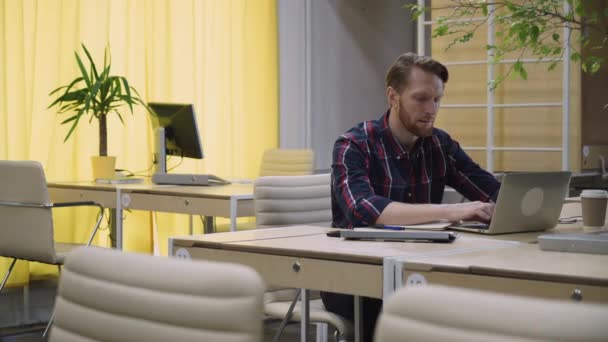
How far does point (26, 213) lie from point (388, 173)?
182cm

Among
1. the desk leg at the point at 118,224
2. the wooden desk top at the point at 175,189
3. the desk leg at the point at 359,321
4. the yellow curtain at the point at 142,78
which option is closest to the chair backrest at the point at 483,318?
the desk leg at the point at 359,321

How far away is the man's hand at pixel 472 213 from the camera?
2617 millimetres

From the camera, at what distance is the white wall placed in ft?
24.4

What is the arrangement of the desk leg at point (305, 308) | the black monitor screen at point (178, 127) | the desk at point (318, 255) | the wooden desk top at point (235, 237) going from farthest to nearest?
the black monitor screen at point (178, 127) < the desk leg at point (305, 308) < the wooden desk top at point (235, 237) < the desk at point (318, 255)

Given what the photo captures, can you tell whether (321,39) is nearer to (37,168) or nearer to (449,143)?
(37,168)

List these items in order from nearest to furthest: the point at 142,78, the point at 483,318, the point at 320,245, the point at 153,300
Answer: the point at 483,318 → the point at 153,300 → the point at 320,245 → the point at 142,78

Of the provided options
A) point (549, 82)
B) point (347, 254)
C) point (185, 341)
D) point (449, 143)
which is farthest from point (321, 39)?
point (185, 341)

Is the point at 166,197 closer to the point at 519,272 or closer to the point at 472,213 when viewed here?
the point at 472,213

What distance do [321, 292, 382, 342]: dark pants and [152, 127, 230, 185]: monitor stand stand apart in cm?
232

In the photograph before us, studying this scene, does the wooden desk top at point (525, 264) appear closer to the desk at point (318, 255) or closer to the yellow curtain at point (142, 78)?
the desk at point (318, 255)

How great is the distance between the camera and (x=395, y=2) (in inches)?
324

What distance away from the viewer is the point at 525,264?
1912mm

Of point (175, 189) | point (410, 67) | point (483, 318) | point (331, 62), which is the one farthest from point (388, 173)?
point (331, 62)

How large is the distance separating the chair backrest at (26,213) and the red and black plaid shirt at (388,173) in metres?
1.53
